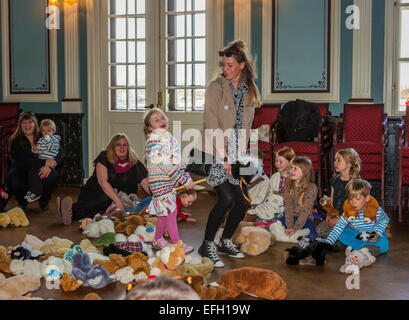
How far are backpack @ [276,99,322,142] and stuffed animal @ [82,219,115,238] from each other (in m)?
2.26

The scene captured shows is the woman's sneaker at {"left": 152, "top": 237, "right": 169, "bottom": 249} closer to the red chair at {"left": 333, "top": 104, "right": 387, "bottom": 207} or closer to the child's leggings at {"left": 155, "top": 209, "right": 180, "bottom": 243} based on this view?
the child's leggings at {"left": 155, "top": 209, "right": 180, "bottom": 243}

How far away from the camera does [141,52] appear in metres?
6.96

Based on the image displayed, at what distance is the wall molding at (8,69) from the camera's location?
7.33m

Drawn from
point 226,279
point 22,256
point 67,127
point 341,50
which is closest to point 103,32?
point 67,127

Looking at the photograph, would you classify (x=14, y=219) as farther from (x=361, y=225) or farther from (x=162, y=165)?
(x=361, y=225)

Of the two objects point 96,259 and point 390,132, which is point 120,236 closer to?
point 96,259

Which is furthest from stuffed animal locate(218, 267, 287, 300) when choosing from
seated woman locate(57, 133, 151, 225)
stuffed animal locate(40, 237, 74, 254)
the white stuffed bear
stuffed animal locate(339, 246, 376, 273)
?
seated woman locate(57, 133, 151, 225)

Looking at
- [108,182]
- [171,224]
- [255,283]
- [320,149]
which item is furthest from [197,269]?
[320,149]

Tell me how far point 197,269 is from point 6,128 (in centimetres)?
458

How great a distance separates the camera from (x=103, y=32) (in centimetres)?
709

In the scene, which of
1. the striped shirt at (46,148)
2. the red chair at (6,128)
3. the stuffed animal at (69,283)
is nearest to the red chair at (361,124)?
the striped shirt at (46,148)

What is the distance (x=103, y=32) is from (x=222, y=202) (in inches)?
175

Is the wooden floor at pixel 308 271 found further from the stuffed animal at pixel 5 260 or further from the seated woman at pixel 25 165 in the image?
the seated woman at pixel 25 165

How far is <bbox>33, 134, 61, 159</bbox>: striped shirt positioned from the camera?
17.9 feet
